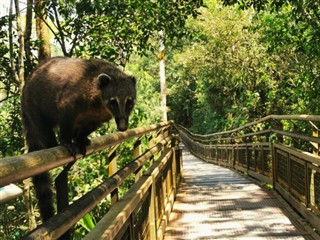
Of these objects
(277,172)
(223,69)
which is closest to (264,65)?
(223,69)

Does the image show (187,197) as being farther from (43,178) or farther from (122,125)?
(43,178)

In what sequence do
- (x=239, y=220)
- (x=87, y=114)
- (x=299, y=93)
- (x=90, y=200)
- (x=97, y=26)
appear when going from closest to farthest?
(x=90, y=200), (x=87, y=114), (x=239, y=220), (x=97, y=26), (x=299, y=93)

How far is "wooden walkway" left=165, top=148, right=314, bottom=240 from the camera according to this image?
446 cm

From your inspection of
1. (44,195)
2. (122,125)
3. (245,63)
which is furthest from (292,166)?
(245,63)

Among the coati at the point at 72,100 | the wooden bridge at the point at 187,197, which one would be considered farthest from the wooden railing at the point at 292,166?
the coati at the point at 72,100

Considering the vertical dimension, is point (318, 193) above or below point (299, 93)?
below

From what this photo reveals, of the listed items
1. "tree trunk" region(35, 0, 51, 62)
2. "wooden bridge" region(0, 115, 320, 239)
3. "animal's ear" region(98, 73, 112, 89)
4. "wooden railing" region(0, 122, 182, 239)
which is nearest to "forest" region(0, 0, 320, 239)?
"tree trunk" region(35, 0, 51, 62)

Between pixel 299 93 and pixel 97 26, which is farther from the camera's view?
pixel 299 93

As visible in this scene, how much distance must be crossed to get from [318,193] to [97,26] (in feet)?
12.2

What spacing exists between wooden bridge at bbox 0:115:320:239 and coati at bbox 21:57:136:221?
0.17 m

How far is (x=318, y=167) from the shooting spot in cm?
424

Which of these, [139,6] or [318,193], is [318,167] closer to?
[318,193]

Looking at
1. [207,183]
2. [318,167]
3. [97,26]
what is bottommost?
[207,183]

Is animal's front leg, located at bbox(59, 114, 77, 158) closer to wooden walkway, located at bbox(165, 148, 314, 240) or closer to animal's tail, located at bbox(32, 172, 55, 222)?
animal's tail, located at bbox(32, 172, 55, 222)
